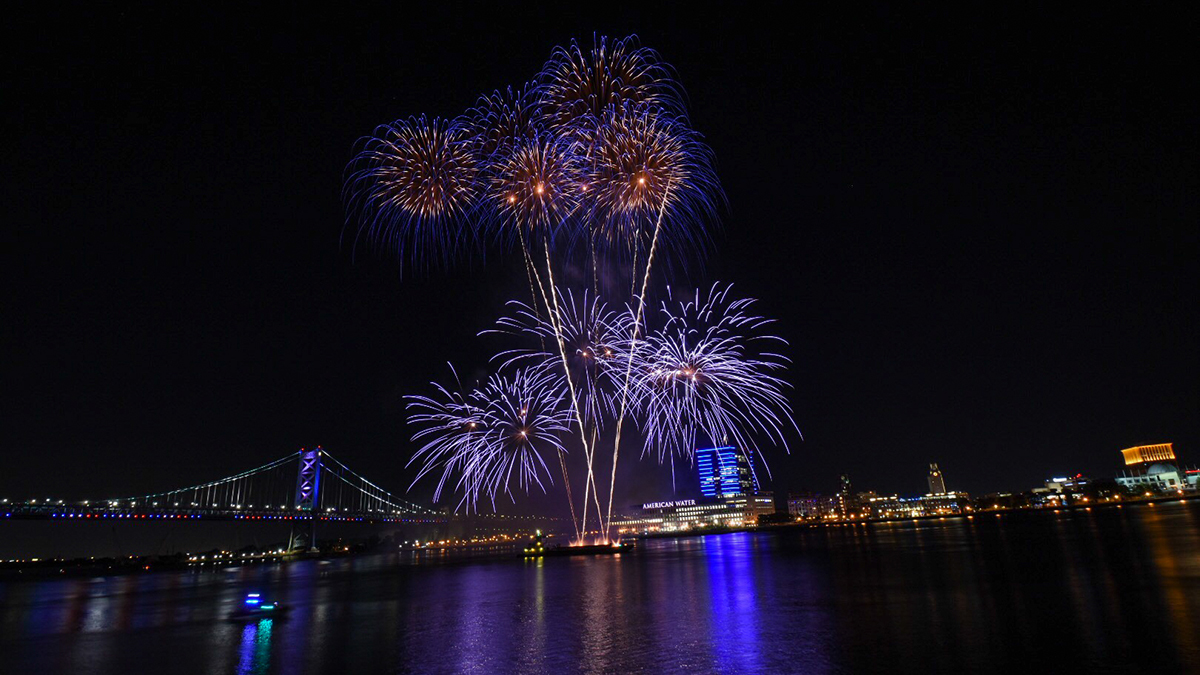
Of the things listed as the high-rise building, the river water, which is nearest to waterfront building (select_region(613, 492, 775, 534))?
the high-rise building

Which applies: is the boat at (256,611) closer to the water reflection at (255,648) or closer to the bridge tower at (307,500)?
the water reflection at (255,648)

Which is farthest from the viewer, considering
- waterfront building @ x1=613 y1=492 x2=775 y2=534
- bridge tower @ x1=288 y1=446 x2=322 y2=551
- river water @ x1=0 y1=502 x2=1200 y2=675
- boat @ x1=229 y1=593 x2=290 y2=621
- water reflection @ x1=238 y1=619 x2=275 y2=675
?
waterfront building @ x1=613 y1=492 x2=775 y2=534

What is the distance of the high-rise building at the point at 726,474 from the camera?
580 ft

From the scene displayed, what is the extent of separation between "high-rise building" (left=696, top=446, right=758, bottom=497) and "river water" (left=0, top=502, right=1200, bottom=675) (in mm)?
147218

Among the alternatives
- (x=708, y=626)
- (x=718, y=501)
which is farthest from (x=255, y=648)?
(x=718, y=501)

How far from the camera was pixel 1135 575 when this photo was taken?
72.0 ft

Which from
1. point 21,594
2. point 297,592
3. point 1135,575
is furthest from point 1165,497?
point 21,594

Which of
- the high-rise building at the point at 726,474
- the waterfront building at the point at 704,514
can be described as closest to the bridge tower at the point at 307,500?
the waterfront building at the point at 704,514

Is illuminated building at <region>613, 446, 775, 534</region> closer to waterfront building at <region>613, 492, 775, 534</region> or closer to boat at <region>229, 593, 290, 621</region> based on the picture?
waterfront building at <region>613, 492, 775, 534</region>

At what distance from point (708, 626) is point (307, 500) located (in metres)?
109

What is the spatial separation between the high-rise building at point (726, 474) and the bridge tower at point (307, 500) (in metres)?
102

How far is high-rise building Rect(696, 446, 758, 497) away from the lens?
176875 millimetres

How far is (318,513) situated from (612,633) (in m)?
104

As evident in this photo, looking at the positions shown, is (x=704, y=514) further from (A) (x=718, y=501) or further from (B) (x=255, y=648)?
A: (B) (x=255, y=648)
